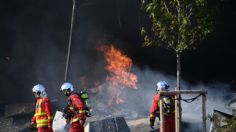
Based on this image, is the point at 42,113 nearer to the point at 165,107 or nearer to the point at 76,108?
the point at 76,108

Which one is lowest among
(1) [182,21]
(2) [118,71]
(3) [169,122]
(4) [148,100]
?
(3) [169,122]

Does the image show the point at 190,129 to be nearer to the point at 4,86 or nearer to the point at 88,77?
the point at 88,77

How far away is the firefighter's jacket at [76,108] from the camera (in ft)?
34.6

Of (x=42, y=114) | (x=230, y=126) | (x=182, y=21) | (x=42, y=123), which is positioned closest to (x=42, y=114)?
(x=42, y=114)

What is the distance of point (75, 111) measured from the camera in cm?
1078

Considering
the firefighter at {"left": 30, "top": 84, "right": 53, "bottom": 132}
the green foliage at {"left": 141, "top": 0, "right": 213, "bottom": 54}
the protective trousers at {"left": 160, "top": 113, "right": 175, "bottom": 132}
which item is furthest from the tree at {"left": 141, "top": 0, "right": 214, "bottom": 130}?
the firefighter at {"left": 30, "top": 84, "right": 53, "bottom": 132}

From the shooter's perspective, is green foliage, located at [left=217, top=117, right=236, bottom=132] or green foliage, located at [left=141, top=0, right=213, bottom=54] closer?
green foliage, located at [left=217, top=117, right=236, bottom=132]

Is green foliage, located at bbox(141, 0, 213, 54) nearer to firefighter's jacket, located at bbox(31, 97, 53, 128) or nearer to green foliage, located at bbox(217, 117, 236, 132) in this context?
green foliage, located at bbox(217, 117, 236, 132)

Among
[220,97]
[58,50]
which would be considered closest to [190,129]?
[220,97]

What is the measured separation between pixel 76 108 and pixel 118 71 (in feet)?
34.1

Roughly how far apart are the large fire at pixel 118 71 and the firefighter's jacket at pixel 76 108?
8.58 metres

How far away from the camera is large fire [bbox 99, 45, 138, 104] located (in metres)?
20.2

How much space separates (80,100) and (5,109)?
9113 mm

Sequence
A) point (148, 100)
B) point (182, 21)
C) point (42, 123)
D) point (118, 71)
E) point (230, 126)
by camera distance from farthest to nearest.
Answer: point (118, 71) → point (148, 100) → point (42, 123) → point (182, 21) → point (230, 126)
